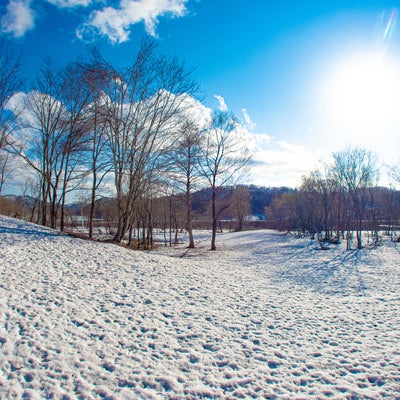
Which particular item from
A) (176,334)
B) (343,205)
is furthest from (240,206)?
(176,334)

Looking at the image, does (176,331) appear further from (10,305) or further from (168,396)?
(10,305)

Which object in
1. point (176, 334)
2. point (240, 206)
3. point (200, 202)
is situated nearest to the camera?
point (176, 334)

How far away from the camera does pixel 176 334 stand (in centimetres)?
487

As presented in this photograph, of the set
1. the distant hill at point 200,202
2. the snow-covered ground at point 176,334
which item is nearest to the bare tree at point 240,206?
the distant hill at point 200,202

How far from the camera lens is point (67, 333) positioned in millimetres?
4340

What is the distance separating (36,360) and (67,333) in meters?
0.77

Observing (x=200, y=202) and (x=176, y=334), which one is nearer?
(x=176, y=334)

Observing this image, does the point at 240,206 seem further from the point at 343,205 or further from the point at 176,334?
the point at 176,334

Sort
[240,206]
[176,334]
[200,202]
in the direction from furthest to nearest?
1. [240,206]
2. [200,202]
3. [176,334]

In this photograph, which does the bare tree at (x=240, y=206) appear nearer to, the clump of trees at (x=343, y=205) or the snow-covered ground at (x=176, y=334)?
the clump of trees at (x=343, y=205)

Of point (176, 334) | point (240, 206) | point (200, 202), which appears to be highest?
point (240, 206)

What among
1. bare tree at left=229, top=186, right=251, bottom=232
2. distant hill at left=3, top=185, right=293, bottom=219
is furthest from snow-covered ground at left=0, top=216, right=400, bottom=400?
bare tree at left=229, top=186, right=251, bottom=232

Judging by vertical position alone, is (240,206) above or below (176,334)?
above

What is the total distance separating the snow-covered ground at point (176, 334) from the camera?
3.44 metres
